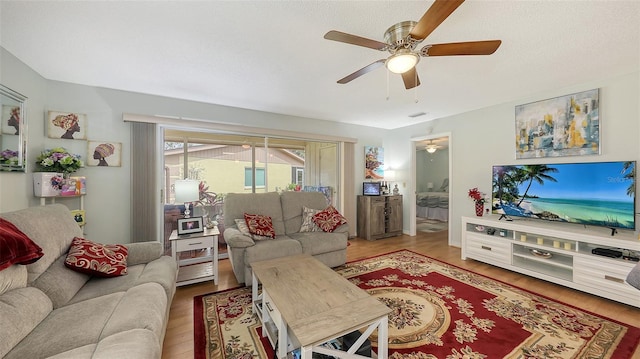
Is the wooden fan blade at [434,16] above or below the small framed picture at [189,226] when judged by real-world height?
above

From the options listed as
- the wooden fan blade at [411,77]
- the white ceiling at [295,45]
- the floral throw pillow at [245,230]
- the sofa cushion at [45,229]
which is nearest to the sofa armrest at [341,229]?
the floral throw pillow at [245,230]

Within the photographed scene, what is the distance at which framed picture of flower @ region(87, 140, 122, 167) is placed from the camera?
295cm

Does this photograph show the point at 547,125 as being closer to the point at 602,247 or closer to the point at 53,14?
the point at 602,247

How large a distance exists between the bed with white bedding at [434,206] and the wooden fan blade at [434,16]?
6051mm

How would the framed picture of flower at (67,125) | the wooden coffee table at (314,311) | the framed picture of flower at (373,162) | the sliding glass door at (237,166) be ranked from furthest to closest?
1. the framed picture of flower at (373,162)
2. the sliding glass door at (237,166)
3. the framed picture of flower at (67,125)
4. the wooden coffee table at (314,311)

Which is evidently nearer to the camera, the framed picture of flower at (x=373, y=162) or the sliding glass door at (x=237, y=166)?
the sliding glass door at (x=237, y=166)

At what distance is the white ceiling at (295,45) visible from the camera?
1.62 metres

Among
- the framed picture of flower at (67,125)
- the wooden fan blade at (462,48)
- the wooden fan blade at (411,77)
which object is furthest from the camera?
the framed picture of flower at (67,125)

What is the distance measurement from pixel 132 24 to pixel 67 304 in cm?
196

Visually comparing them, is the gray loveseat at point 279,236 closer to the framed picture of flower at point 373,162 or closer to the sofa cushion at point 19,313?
the sofa cushion at point 19,313

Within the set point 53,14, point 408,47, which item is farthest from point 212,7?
point 408,47

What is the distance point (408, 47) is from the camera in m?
1.69

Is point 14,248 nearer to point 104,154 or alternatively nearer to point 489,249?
point 104,154

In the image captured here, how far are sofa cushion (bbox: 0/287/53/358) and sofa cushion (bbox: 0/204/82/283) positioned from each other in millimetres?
211
